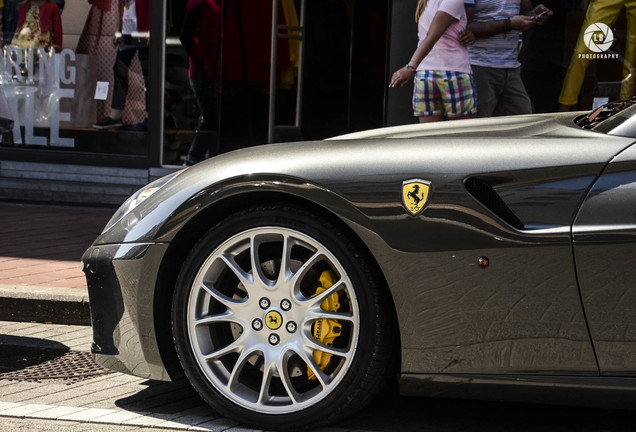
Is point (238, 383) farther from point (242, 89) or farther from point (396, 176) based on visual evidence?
point (242, 89)

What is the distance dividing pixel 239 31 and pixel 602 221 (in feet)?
22.9

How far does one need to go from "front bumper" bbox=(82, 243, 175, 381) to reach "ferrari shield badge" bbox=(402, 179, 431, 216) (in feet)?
2.87

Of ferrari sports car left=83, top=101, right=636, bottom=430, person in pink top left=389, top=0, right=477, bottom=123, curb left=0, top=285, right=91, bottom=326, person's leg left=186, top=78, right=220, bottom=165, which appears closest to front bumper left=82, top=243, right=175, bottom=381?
ferrari sports car left=83, top=101, right=636, bottom=430

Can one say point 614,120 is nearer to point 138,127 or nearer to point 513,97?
point 513,97

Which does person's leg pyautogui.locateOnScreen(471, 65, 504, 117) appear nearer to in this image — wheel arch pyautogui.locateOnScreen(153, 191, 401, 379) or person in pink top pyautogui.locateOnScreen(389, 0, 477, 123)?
person in pink top pyautogui.locateOnScreen(389, 0, 477, 123)

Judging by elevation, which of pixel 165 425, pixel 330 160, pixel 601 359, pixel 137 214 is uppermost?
pixel 330 160

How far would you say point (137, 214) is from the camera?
3953 mm

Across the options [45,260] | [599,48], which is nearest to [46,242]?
[45,260]

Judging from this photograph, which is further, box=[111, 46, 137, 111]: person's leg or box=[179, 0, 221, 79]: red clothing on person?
box=[111, 46, 137, 111]: person's leg

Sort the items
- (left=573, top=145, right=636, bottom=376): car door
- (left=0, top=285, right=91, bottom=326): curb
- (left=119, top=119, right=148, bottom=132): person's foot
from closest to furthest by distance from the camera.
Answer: (left=573, top=145, right=636, bottom=376): car door, (left=0, top=285, right=91, bottom=326): curb, (left=119, top=119, right=148, bottom=132): person's foot

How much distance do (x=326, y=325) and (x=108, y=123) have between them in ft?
21.7

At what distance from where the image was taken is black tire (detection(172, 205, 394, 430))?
3580 millimetres

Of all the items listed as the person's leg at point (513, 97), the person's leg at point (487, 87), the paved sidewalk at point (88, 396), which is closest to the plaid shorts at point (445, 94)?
the person's leg at point (487, 87)

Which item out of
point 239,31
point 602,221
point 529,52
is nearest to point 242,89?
point 239,31
